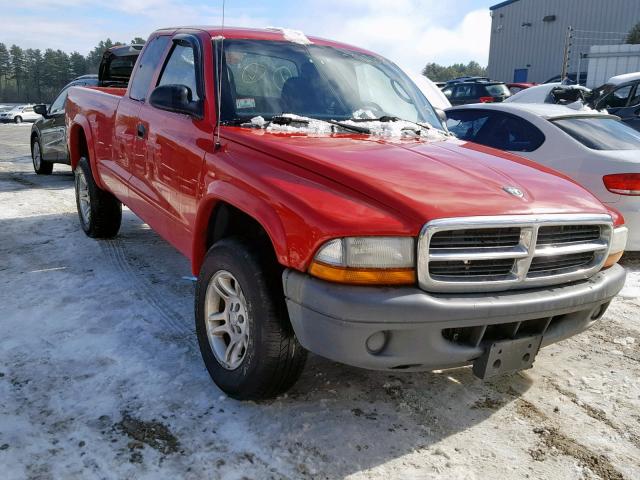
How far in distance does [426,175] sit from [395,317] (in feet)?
2.44

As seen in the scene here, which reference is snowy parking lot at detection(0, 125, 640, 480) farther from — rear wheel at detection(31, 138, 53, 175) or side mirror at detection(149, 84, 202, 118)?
rear wheel at detection(31, 138, 53, 175)

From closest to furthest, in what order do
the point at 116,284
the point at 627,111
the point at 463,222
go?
the point at 463,222, the point at 116,284, the point at 627,111

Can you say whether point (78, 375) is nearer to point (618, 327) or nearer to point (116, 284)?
point (116, 284)

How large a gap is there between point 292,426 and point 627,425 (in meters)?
1.59

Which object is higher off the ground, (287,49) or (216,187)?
(287,49)

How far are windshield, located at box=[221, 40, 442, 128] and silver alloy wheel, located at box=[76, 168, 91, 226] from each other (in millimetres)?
2885

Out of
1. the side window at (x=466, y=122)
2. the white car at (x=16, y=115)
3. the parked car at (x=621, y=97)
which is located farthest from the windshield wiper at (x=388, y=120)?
the white car at (x=16, y=115)

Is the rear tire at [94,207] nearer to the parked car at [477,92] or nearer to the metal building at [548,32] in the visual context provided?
the parked car at [477,92]

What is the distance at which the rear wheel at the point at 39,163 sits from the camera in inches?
411

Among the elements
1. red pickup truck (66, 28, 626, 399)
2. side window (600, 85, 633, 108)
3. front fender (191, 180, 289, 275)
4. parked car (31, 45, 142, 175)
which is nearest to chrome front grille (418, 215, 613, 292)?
red pickup truck (66, 28, 626, 399)

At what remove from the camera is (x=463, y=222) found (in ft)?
7.80

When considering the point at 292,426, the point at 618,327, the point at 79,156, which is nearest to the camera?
the point at 292,426

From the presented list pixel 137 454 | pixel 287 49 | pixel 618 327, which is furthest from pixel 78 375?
pixel 618 327

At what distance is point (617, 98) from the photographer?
1104cm
